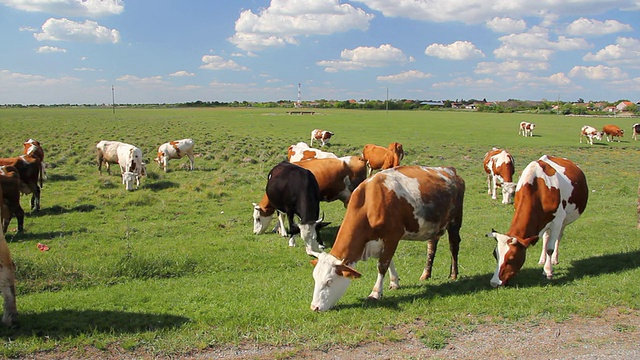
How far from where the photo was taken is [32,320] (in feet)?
21.8

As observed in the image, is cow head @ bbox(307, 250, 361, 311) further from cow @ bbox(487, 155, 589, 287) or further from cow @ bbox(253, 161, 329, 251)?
cow @ bbox(253, 161, 329, 251)

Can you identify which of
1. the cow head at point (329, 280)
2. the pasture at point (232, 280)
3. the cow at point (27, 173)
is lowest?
the pasture at point (232, 280)

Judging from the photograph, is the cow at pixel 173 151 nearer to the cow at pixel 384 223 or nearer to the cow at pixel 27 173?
the cow at pixel 27 173

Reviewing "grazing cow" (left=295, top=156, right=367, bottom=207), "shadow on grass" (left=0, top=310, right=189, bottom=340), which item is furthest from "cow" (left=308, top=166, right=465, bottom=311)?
"grazing cow" (left=295, top=156, right=367, bottom=207)

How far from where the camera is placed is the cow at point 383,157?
25141 millimetres

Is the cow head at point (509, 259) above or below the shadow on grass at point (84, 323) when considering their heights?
above

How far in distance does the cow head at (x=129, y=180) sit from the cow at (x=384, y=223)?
14.7m

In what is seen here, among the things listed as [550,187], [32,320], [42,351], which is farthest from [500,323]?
[32,320]

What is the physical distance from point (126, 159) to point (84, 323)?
16.8m

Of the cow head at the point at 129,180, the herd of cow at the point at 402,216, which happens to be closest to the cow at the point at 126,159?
the cow head at the point at 129,180

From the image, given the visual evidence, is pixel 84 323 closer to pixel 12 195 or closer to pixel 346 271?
pixel 346 271

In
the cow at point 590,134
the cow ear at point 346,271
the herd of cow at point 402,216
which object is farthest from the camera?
the cow at point 590,134

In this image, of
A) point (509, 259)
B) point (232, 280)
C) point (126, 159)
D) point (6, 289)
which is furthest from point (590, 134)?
point (6, 289)

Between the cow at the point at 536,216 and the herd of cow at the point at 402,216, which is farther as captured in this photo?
the cow at the point at 536,216
